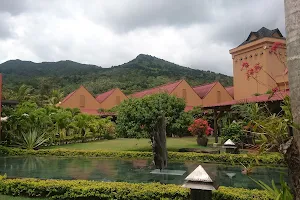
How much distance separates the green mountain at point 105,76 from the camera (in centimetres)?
4150

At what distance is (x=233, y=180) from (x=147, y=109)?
5.54 meters

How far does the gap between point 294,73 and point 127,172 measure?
25.1 ft

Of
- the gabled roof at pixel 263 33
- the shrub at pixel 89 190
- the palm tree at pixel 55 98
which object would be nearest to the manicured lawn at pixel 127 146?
the shrub at pixel 89 190

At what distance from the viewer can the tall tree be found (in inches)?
97.0

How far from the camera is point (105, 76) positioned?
5084 cm

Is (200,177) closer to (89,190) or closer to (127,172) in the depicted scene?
(89,190)

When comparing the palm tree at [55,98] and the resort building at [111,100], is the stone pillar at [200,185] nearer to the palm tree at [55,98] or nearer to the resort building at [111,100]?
the resort building at [111,100]

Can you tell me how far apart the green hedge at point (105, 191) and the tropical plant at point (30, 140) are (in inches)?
378

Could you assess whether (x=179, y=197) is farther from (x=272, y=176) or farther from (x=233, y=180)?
(x=272, y=176)

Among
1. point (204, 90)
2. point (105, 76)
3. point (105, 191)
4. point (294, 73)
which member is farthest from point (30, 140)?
point (105, 76)

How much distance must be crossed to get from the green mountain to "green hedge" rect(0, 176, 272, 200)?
96.3ft

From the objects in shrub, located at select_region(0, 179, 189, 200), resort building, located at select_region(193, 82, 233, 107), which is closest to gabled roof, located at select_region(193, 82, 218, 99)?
resort building, located at select_region(193, 82, 233, 107)

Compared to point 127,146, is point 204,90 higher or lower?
higher

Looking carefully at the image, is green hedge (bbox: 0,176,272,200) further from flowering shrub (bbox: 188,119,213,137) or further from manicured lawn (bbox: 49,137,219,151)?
flowering shrub (bbox: 188,119,213,137)
